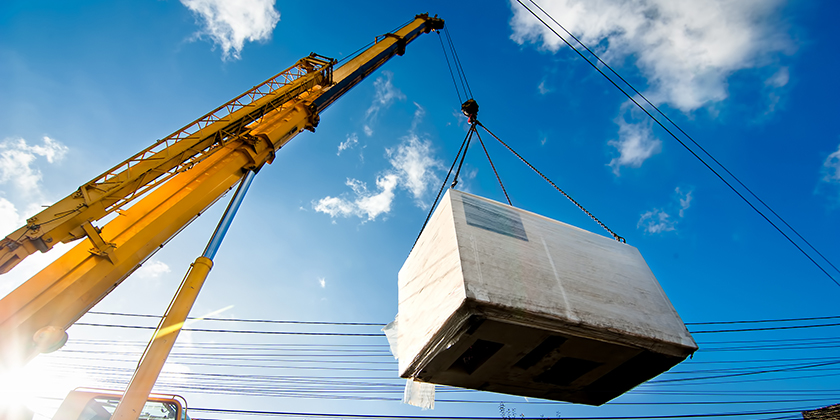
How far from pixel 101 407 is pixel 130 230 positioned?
10.8ft

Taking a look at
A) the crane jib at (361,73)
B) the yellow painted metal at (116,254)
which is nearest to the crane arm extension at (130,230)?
the yellow painted metal at (116,254)

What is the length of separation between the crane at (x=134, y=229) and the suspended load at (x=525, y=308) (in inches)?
112

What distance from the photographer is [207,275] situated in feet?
16.8

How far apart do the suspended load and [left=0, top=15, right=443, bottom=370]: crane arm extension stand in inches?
141

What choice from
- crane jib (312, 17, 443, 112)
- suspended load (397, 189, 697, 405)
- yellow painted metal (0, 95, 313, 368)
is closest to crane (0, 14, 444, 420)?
yellow painted metal (0, 95, 313, 368)

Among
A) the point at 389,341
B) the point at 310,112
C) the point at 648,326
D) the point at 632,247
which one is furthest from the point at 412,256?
the point at 310,112

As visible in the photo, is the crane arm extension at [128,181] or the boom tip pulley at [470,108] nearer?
the crane arm extension at [128,181]

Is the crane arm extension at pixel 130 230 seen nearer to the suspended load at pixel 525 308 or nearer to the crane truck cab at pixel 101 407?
the crane truck cab at pixel 101 407

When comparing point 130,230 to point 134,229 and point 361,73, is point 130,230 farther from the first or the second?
point 361,73

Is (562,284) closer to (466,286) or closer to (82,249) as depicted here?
(466,286)

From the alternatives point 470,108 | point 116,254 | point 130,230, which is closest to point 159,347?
point 116,254

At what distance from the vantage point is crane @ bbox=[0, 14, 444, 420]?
13.2 ft

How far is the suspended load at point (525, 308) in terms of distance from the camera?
123 inches

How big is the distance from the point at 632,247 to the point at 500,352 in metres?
2.24
